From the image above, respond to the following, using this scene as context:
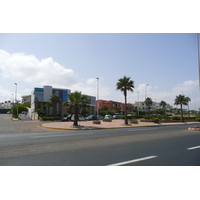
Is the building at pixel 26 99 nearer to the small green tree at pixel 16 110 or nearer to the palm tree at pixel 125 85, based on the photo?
the small green tree at pixel 16 110

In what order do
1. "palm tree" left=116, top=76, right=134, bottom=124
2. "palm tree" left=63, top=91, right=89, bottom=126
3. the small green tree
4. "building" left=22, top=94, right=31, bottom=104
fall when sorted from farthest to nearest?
"building" left=22, top=94, right=31, bottom=104 < the small green tree < "palm tree" left=116, top=76, right=134, bottom=124 < "palm tree" left=63, top=91, right=89, bottom=126

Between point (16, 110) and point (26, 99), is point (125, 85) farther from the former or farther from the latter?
point (26, 99)

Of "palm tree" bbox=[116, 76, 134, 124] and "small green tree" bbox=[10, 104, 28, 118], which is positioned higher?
"palm tree" bbox=[116, 76, 134, 124]

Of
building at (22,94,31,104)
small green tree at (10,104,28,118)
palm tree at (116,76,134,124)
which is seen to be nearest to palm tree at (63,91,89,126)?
palm tree at (116,76,134,124)

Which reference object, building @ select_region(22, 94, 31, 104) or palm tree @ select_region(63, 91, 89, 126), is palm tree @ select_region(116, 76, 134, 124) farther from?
building @ select_region(22, 94, 31, 104)

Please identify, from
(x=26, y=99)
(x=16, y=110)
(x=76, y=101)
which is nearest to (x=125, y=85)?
(x=76, y=101)

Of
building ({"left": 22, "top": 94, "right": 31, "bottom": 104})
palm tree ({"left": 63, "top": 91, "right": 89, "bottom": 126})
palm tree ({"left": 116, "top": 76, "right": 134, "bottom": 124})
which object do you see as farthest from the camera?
building ({"left": 22, "top": 94, "right": 31, "bottom": 104})

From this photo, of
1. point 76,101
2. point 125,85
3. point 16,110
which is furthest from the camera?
point 16,110

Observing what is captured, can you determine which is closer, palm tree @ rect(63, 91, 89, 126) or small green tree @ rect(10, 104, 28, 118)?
palm tree @ rect(63, 91, 89, 126)

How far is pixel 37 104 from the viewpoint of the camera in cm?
5503
